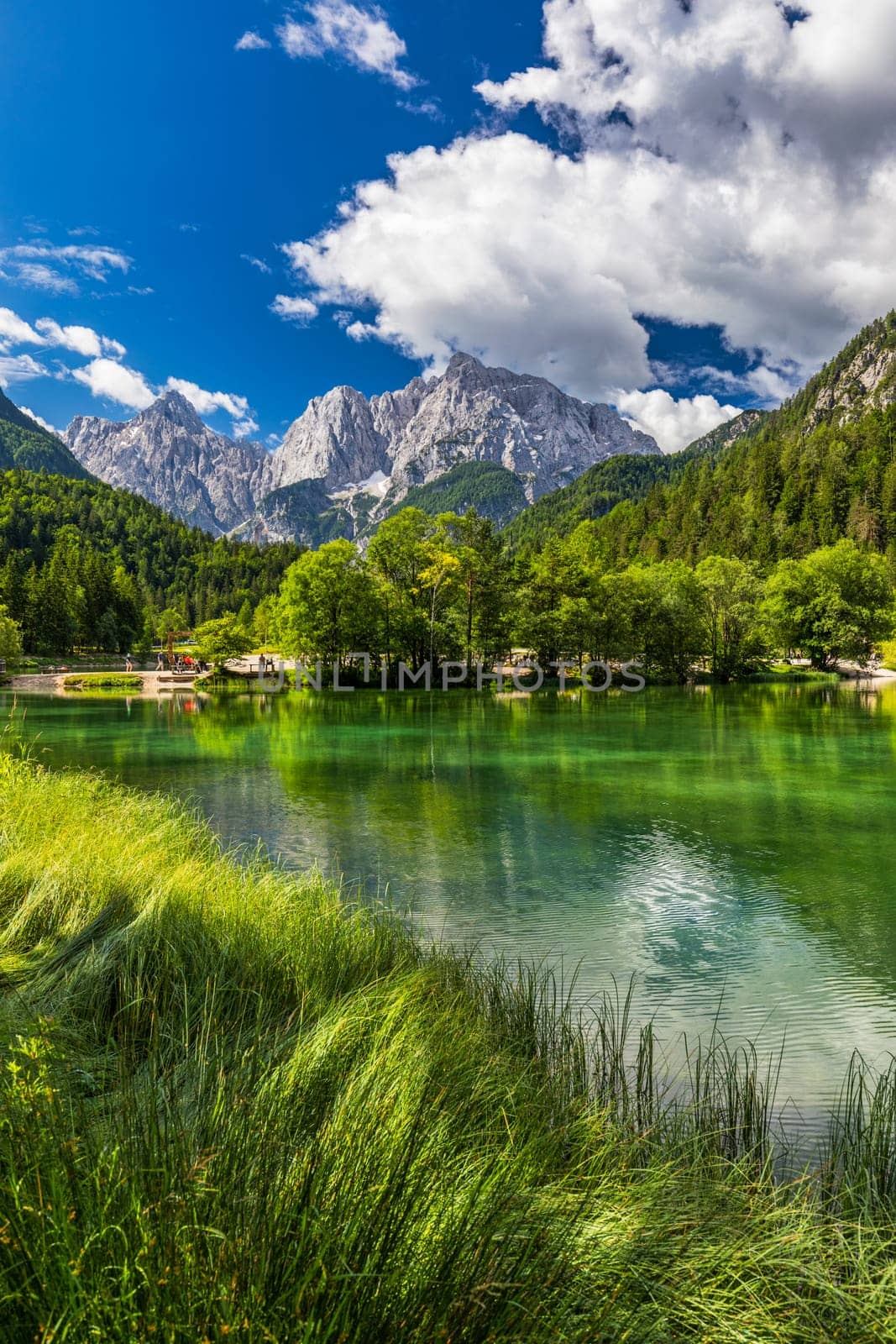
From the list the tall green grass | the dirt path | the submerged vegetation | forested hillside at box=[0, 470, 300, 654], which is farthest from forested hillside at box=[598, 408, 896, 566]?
the tall green grass

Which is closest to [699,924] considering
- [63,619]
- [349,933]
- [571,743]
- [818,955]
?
[818,955]

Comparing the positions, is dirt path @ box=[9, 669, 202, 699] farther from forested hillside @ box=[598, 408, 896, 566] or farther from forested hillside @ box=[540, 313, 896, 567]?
forested hillside @ box=[598, 408, 896, 566]

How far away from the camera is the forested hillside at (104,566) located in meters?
90.1

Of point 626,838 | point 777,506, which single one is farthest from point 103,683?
point 777,506

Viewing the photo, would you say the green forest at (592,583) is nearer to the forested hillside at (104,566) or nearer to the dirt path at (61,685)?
the forested hillside at (104,566)

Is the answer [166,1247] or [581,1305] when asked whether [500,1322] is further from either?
[166,1247]

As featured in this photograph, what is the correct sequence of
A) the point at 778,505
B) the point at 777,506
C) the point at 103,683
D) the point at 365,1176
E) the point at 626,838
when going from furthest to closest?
the point at 777,506, the point at 778,505, the point at 103,683, the point at 626,838, the point at 365,1176

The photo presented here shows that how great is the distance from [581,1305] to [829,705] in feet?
151

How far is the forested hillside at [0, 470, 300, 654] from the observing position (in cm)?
9006

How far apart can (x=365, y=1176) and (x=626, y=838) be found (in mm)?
11966

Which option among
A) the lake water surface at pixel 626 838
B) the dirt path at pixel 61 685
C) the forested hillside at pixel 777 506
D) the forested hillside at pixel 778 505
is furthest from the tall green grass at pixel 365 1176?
the forested hillside at pixel 778 505

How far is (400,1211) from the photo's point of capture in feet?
6.60

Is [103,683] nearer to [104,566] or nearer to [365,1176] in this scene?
[104,566]

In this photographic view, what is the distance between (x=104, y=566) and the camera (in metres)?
107
